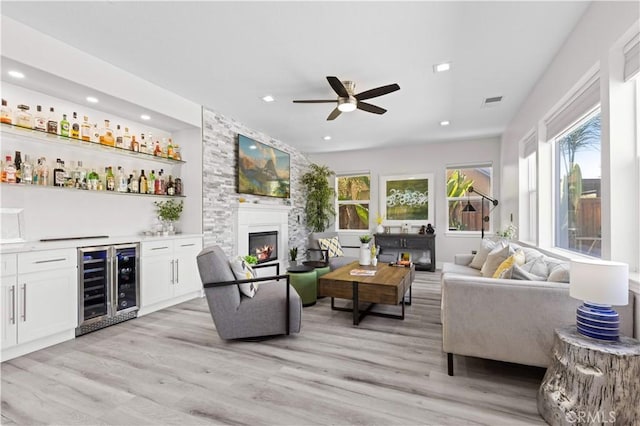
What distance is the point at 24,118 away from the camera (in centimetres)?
277

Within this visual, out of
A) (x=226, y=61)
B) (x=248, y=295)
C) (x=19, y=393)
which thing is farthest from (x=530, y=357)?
(x=226, y=61)

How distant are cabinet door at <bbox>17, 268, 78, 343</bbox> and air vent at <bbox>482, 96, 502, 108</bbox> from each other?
17.5 feet

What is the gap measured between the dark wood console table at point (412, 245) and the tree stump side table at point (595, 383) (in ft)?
14.6

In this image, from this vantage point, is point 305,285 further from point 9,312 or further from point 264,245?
point 9,312

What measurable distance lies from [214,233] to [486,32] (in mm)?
4117

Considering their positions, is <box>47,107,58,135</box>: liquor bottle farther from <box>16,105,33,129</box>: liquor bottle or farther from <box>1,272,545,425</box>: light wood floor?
<box>1,272,545,425</box>: light wood floor

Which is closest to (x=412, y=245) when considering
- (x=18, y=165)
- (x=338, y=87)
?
(x=338, y=87)

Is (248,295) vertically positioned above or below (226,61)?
below

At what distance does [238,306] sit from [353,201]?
16.5 ft

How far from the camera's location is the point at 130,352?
256cm

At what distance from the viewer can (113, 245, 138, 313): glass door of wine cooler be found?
323 centimetres

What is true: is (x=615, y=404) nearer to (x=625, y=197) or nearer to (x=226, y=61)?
(x=625, y=197)

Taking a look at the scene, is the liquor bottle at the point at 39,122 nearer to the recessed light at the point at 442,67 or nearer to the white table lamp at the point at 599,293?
the recessed light at the point at 442,67

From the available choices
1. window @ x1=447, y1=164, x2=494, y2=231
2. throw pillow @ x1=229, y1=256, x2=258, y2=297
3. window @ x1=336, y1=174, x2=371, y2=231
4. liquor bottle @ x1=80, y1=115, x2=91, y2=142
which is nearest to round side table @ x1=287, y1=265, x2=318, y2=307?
throw pillow @ x1=229, y1=256, x2=258, y2=297
